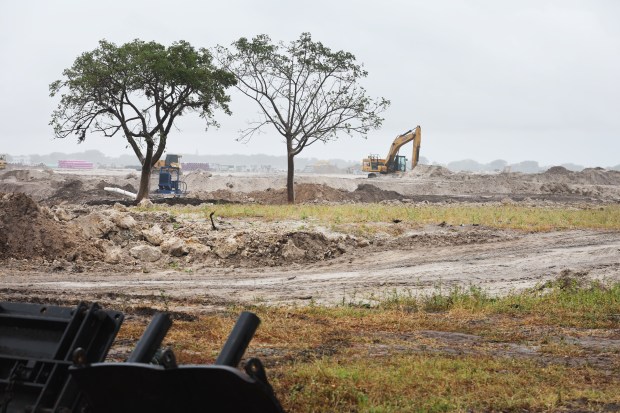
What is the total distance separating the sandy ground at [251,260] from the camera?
17.3 m

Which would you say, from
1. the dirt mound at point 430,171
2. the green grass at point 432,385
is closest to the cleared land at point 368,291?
the green grass at point 432,385

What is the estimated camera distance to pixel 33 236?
75.6 feet

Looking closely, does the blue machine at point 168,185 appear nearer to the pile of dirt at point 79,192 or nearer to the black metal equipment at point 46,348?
the pile of dirt at point 79,192

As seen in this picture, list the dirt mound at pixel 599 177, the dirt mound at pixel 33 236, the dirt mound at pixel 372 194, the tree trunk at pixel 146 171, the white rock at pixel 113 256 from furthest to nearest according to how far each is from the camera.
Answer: the dirt mound at pixel 599 177, the dirt mound at pixel 372 194, the tree trunk at pixel 146 171, the white rock at pixel 113 256, the dirt mound at pixel 33 236

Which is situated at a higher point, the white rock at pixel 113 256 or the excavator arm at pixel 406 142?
the excavator arm at pixel 406 142

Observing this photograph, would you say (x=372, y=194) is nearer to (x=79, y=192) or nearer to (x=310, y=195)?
(x=310, y=195)

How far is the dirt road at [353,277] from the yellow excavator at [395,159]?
48606 millimetres

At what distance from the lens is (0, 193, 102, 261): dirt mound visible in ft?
73.9

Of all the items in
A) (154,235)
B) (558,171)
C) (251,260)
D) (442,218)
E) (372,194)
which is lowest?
(251,260)

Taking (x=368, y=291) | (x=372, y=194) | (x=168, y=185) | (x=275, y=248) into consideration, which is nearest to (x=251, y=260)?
(x=275, y=248)

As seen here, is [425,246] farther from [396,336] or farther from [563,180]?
[563,180]

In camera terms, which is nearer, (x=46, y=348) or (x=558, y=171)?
(x=46, y=348)

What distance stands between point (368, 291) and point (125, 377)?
13.3m

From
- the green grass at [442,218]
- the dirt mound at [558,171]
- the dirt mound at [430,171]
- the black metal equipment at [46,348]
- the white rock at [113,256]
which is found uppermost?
the dirt mound at [558,171]
